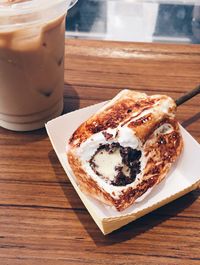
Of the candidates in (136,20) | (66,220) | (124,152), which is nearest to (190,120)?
(124,152)

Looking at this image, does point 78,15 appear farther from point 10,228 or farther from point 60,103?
point 10,228

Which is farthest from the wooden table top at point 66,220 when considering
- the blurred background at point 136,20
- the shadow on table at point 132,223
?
the blurred background at point 136,20

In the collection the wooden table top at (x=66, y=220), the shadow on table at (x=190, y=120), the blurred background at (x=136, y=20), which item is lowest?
the wooden table top at (x=66, y=220)

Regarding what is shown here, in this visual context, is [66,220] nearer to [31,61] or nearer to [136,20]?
[31,61]

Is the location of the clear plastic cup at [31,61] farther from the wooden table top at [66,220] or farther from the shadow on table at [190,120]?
the shadow on table at [190,120]

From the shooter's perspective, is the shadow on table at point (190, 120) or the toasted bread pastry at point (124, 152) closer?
the toasted bread pastry at point (124, 152)
